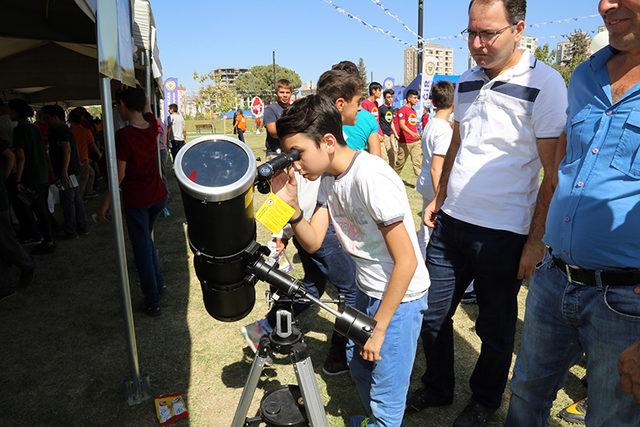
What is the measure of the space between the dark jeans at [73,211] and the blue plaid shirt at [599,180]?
573cm

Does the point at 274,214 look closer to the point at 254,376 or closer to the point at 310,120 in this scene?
the point at 310,120

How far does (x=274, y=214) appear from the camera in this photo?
1400 mm

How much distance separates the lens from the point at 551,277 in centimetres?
152

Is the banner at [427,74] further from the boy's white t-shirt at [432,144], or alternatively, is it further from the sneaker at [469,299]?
the sneaker at [469,299]

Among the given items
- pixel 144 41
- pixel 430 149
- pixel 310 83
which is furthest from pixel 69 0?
pixel 310 83

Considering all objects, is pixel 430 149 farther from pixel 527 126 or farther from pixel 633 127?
pixel 633 127

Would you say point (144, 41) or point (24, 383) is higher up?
point (144, 41)

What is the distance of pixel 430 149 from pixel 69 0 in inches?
114

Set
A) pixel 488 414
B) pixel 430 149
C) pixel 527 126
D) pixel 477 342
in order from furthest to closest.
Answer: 1. pixel 430 149
2. pixel 477 342
3. pixel 488 414
4. pixel 527 126

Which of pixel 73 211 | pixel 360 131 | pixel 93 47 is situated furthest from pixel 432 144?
pixel 73 211

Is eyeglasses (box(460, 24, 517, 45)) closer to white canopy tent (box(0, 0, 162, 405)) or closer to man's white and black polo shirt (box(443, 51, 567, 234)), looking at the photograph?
man's white and black polo shirt (box(443, 51, 567, 234))

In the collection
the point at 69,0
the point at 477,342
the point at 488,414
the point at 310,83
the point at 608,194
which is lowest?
the point at 310,83

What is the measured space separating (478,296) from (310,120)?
1.23m

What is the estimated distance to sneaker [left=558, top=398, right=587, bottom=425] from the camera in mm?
2291
